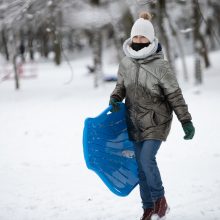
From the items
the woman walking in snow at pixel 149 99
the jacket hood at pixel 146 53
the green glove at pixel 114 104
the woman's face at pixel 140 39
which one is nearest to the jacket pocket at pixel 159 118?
the woman walking in snow at pixel 149 99

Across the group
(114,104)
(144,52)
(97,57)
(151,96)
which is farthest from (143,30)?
(97,57)

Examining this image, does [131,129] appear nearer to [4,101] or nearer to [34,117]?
[34,117]

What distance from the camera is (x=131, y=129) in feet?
12.7

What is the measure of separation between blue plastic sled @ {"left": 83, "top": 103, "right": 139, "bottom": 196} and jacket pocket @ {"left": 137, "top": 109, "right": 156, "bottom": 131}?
0.32 m

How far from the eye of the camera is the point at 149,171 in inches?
146

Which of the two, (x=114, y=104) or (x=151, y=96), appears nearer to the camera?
(x=151, y=96)

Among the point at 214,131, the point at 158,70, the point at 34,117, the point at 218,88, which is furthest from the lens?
the point at 218,88

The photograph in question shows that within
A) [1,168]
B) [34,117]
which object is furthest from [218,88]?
[1,168]

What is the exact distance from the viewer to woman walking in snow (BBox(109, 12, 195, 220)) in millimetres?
3594

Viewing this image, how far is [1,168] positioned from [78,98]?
8917 mm

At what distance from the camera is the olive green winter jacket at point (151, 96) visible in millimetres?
3580

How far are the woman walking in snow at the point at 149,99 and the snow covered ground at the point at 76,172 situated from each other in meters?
0.78

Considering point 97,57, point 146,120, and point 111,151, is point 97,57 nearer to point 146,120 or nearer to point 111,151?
point 111,151

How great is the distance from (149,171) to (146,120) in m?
0.44
